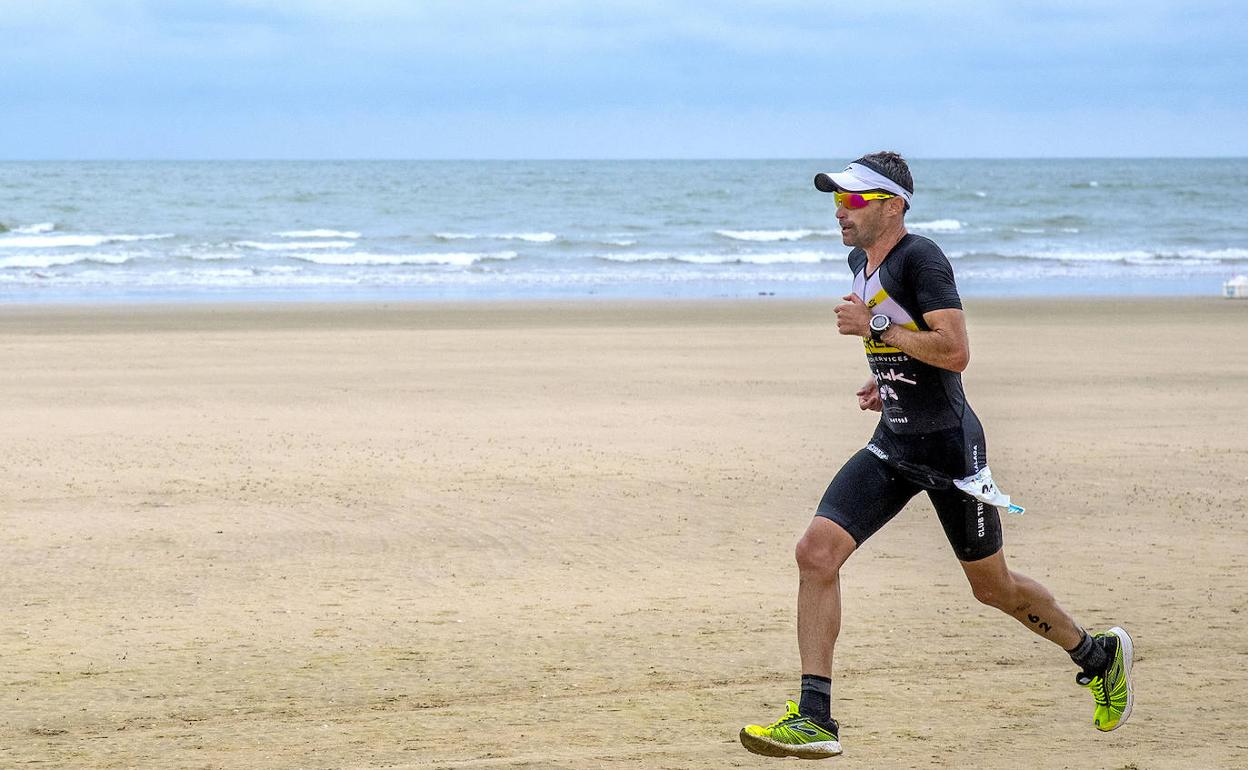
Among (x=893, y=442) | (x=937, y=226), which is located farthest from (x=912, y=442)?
(x=937, y=226)

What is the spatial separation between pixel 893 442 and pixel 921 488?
168mm

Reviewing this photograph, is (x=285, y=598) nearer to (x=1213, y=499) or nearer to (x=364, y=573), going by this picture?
(x=364, y=573)

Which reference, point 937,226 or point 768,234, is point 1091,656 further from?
point 937,226

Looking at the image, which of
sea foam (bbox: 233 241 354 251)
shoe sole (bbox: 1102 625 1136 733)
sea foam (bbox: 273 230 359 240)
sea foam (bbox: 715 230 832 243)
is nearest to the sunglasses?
shoe sole (bbox: 1102 625 1136 733)

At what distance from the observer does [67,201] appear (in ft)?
177

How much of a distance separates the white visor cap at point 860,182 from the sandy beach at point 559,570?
5.77ft

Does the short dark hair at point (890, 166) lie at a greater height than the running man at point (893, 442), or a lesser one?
greater

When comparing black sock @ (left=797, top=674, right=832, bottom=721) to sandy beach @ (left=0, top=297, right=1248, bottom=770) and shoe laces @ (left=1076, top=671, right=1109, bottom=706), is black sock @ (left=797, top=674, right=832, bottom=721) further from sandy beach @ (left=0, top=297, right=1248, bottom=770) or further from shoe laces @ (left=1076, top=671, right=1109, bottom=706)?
shoe laces @ (left=1076, top=671, right=1109, bottom=706)

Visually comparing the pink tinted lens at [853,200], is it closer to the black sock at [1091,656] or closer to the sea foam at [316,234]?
the black sock at [1091,656]

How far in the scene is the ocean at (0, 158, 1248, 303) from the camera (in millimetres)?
29109

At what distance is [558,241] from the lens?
4059cm

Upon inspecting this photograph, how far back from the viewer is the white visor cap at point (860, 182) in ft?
14.9

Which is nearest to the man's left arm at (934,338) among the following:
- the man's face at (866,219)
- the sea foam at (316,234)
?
the man's face at (866,219)

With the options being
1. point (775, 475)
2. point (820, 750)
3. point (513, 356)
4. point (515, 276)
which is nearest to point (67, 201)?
point (515, 276)
